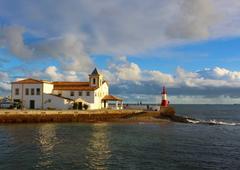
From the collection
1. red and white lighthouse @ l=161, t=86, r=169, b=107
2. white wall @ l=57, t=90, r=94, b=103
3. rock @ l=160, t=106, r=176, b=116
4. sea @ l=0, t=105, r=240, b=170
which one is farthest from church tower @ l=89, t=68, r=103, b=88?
sea @ l=0, t=105, r=240, b=170

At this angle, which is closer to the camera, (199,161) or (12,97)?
(199,161)

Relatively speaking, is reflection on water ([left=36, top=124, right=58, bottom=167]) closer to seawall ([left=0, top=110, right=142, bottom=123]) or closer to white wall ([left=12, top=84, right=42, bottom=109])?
seawall ([left=0, top=110, right=142, bottom=123])

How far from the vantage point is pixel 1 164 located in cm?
2677

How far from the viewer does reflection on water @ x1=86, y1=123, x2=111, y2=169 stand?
27016mm

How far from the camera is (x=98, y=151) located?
32344 mm

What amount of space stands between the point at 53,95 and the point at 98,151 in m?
39.8

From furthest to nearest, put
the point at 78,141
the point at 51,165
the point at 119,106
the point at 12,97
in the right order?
the point at 119,106 < the point at 12,97 < the point at 78,141 < the point at 51,165

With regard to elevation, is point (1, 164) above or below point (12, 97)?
below

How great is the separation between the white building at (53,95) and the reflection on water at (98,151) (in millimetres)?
27824

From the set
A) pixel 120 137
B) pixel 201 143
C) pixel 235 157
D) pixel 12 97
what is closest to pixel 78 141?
pixel 120 137

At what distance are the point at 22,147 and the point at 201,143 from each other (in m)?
18.8

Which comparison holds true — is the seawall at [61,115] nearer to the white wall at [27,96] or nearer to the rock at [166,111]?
the rock at [166,111]

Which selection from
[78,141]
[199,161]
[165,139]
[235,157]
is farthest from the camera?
[165,139]

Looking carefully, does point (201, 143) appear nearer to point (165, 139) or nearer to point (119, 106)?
point (165, 139)
